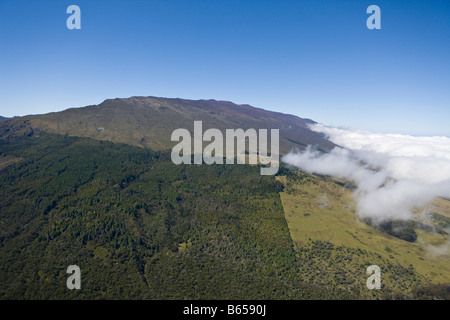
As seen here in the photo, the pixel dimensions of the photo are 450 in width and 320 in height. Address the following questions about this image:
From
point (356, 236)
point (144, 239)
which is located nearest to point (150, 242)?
point (144, 239)

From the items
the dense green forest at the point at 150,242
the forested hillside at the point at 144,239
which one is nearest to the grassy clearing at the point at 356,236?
the dense green forest at the point at 150,242

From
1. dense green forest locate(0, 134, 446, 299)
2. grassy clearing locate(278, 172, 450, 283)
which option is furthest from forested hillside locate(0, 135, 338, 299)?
grassy clearing locate(278, 172, 450, 283)

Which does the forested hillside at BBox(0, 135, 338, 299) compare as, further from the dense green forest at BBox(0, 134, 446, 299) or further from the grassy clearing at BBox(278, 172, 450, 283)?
the grassy clearing at BBox(278, 172, 450, 283)

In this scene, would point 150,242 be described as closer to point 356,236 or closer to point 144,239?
point 144,239

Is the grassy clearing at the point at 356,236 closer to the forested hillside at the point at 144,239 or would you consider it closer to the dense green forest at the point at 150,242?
the dense green forest at the point at 150,242

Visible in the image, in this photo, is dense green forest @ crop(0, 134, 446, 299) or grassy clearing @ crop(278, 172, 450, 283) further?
grassy clearing @ crop(278, 172, 450, 283)

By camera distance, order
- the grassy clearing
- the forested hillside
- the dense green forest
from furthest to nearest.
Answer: the grassy clearing, the forested hillside, the dense green forest

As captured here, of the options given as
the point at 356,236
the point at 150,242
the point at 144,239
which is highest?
the point at 144,239
